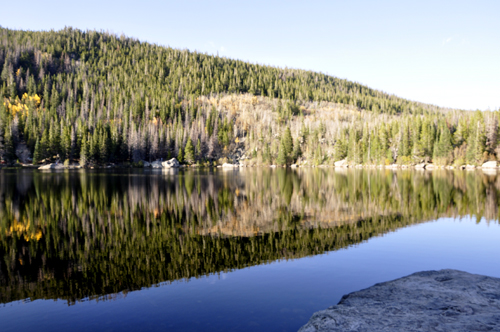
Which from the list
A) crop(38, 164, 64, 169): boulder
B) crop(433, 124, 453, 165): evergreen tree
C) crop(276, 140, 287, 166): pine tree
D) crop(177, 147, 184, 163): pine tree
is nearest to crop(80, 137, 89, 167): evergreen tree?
crop(38, 164, 64, 169): boulder

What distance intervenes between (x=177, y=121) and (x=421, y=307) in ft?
448

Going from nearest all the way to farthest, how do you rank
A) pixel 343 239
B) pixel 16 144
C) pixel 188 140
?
pixel 343 239
pixel 16 144
pixel 188 140

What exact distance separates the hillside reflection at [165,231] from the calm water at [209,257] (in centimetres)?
6

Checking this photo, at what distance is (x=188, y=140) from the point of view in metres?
108

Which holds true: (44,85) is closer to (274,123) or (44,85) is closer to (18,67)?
(18,67)

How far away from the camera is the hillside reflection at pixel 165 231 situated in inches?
378

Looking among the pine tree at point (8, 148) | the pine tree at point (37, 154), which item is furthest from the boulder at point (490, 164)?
the pine tree at point (8, 148)

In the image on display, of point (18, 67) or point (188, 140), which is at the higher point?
point (18, 67)

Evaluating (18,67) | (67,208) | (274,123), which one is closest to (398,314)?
(67,208)

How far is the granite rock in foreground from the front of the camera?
558 cm

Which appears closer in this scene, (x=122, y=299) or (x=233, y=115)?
(x=122, y=299)

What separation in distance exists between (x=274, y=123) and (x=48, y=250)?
13950cm

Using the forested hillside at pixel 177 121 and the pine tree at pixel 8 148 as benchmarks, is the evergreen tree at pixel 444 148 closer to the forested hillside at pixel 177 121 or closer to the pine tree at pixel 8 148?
the forested hillside at pixel 177 121

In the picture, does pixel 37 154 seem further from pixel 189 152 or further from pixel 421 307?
pixel 421 307
